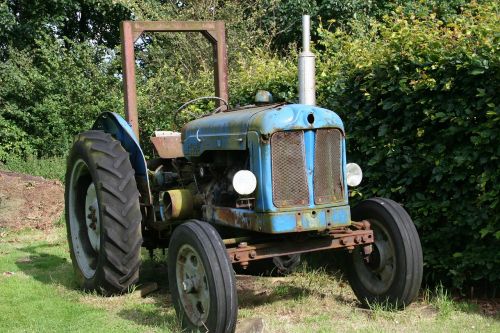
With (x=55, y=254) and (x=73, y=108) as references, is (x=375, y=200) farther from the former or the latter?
(x=73, y=108)

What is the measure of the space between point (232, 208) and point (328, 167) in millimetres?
751

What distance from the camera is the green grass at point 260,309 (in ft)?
14.9

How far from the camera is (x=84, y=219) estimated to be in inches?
246

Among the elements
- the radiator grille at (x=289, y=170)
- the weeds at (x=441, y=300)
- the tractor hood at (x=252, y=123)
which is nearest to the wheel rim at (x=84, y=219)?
the tractor hood at (x=252, y=123)

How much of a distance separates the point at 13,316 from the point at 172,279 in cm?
148

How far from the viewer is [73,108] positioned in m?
15.6

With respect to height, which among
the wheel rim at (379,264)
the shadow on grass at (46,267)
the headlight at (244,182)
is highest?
the headlight at (244,182)

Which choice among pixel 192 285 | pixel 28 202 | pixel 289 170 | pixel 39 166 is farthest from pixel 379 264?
pixel 39 166

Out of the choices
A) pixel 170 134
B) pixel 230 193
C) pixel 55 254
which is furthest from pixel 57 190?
pixel 230 193

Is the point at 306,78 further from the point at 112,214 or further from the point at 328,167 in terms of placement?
the point at 112,214

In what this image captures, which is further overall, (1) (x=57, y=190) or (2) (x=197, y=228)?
(1) (x=57, y=190)

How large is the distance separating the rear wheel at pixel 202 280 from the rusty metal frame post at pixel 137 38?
1808mm

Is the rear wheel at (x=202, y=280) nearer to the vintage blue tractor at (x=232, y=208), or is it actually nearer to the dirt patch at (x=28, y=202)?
the vintage blue tractor at (x=232, y=208)

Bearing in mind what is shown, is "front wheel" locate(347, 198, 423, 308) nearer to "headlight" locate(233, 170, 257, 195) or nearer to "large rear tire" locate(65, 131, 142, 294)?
"headlight" locate(233, 170, 257, 195)
